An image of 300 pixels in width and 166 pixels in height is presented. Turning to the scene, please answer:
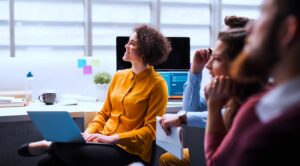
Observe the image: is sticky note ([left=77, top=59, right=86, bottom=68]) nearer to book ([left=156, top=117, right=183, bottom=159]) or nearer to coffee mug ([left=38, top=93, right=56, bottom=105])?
coffee mug ([left=38, top=93, right=56, bottom=105])

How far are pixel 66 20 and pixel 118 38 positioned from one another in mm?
1024

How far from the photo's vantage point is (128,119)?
2.19 m

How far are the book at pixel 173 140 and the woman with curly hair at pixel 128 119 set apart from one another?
14.0 inches

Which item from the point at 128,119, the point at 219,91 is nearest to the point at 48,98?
the point at 128,119

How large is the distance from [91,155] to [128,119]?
0.35m

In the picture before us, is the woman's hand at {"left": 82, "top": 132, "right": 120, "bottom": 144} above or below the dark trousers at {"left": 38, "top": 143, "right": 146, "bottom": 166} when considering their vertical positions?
above

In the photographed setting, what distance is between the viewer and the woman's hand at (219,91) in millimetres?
1075

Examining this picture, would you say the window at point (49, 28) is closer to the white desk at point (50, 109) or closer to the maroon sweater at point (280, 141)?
the white desk at point (50, 109)

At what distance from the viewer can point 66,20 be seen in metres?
3.67

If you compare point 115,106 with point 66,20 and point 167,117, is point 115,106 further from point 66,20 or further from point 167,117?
point 66,20

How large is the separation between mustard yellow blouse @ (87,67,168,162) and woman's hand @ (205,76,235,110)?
3.27 ft

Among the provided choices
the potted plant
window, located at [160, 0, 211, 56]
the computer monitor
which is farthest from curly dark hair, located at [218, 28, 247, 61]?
window, located at [160, 0, 211, 56]

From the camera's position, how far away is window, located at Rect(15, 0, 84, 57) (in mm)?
3447

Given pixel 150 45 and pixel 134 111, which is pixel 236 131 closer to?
pixel 134 111
